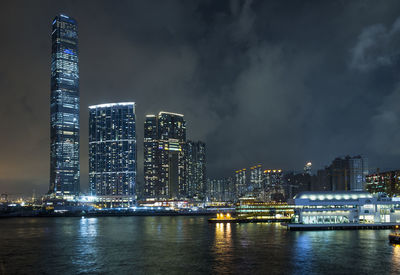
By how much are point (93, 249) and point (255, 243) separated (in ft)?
90.4

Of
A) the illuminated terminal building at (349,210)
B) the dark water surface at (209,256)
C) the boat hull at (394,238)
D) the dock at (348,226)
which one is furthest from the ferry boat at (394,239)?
the illuminated terminal building at (349,210)

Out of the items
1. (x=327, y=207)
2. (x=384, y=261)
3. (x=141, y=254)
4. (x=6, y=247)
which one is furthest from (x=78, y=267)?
(x=327, y=207)

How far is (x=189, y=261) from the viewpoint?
50344mm

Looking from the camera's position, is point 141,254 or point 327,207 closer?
point 141,254

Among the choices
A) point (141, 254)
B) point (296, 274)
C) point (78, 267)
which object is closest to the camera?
point (296, 274)

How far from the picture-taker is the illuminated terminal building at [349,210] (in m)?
88.9

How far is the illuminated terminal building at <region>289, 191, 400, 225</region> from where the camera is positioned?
292 ft

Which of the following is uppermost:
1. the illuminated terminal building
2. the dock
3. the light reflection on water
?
the illuminated terminal building

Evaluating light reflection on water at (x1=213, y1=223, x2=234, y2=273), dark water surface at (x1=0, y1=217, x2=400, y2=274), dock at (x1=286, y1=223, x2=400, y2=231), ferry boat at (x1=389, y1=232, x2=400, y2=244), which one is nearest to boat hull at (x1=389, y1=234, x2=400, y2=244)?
ferry boat at (x1=389, y1=232, x2=400, y2=244)

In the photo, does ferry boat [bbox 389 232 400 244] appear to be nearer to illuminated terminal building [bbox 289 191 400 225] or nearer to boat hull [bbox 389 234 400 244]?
boat hull [bbox 389 234 400 244]

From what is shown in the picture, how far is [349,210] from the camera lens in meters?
89.5

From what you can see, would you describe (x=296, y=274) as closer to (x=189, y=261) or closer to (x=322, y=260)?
(x=322, y=260)

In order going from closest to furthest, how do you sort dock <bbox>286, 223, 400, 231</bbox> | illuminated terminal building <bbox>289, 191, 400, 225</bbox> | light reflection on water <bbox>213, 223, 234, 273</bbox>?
light reflection on water <bbox>213, 223, 234, 273</bbox>, dock <bbox>286, 223, 400, 231</bbox>, illuminated terminal building <bbox>289, 191, 400, 225</bbox>

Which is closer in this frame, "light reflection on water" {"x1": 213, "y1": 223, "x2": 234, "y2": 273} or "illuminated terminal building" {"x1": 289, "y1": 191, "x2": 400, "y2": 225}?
"light reflection on water" {"x1": 213, "y1": 223, "x2": 234, "y2": 273}
